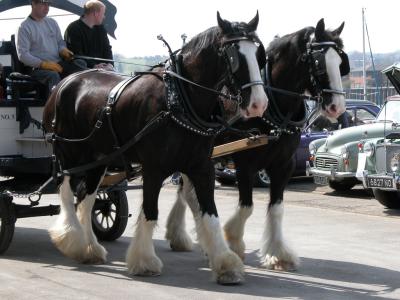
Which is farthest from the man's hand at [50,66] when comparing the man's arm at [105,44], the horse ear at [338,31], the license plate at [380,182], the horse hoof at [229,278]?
the license plate at [380,182]

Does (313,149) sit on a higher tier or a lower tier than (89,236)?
higher

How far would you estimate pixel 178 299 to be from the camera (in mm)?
6617

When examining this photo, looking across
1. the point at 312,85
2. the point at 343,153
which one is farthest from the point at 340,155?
the point at 312,85

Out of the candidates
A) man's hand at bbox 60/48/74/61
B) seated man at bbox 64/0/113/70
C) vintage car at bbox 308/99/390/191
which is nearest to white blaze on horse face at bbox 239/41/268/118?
seated man at bbox 64/0/113/70

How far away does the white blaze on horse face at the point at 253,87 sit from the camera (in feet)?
21.9

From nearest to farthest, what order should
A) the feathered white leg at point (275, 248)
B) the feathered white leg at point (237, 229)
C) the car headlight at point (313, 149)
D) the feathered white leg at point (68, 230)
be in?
the feathered white leg at point (275, 248)
the feathered white leg at point (237, 229)
the feathered white leg at point (68, 230)
the car headlight at point (313, 149)

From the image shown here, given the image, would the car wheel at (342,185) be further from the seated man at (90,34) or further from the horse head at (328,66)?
the horse head at (328,66)

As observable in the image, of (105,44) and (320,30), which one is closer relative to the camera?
(320,30)

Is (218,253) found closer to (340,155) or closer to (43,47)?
(43,47)

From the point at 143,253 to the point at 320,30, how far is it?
2692mm

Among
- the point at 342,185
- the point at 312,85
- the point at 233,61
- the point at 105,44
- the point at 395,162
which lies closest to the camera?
the point at 233,61

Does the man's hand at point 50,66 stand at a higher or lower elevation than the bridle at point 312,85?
higher

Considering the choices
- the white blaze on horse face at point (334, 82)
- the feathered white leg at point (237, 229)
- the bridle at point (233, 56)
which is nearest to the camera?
the bridle at point (233, 56)

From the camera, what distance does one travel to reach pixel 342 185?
15.3 m
